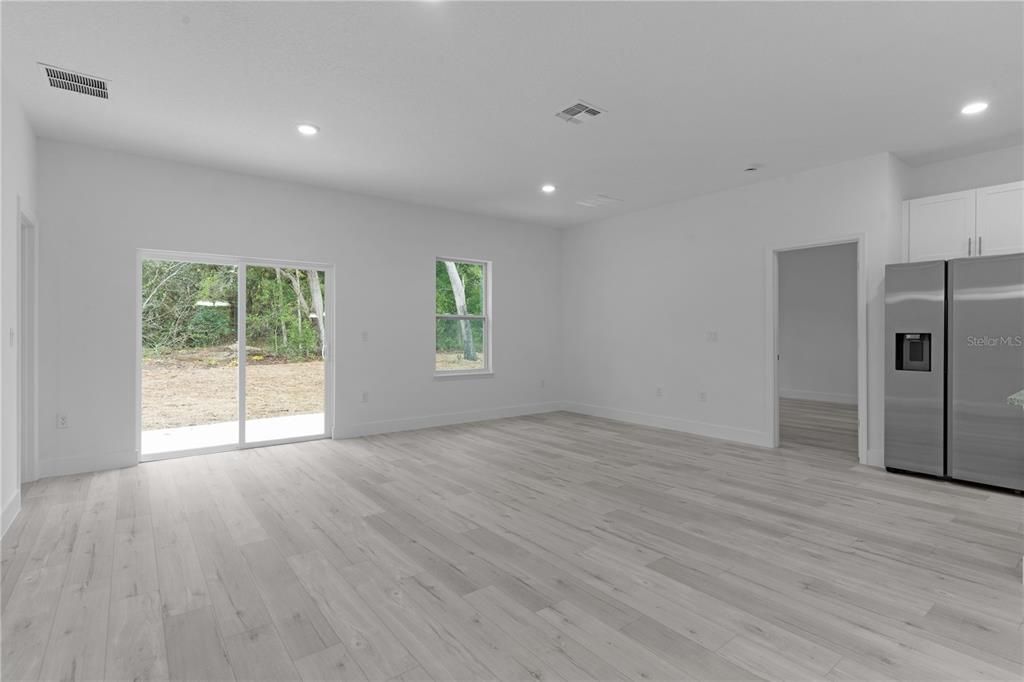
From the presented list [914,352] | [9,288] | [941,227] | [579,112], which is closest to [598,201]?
[579,112]

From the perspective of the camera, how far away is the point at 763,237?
5297 mm

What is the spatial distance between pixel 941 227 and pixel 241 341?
6.64m

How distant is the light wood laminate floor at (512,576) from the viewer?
5.89ft

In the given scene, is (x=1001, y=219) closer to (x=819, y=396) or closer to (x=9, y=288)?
(x=819, y=396)

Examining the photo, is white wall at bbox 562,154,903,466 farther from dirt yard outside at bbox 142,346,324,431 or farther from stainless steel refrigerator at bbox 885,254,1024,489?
dirt yard outside at bbox 142,346,324,431

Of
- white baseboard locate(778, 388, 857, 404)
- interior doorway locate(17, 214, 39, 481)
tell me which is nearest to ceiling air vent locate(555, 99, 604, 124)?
interior doorway locate(17, 214, 39, 481)

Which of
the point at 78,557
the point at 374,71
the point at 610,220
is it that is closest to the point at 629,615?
the point at 78,557

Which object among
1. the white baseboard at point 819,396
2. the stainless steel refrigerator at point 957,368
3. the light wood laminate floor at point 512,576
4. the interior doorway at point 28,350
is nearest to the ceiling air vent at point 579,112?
the light wood laminate floor at point 512,576

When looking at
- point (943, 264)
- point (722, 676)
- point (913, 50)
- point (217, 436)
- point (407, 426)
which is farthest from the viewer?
point (407, 426)

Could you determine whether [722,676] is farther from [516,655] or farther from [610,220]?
[610,220]

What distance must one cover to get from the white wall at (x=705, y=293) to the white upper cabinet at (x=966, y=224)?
172mm

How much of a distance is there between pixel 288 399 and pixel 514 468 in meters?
2.70

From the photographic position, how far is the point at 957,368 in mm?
3953

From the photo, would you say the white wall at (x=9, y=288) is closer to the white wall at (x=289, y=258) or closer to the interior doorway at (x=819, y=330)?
the white wall at (x=289, y=258)
